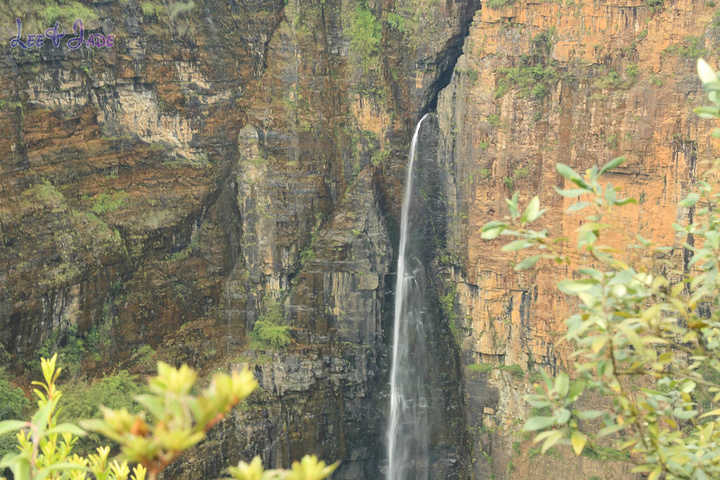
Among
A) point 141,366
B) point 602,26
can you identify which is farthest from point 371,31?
point 141,366

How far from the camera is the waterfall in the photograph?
14.8 m

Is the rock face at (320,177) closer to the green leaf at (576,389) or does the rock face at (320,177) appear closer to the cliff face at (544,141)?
the cliff face at (544,141)

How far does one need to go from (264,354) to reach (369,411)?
232cm

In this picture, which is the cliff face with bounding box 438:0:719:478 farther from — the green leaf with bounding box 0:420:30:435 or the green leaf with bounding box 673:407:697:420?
the green leaf with bounding box 0:420:30:435

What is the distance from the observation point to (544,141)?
13.5 metres

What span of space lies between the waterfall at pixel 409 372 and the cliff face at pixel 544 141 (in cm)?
77

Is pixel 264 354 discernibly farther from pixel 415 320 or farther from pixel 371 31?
pixel 371 31

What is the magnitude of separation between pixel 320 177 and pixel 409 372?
4162 mm

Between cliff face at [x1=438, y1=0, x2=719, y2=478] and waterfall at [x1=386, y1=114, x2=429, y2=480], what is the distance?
774 millimetres

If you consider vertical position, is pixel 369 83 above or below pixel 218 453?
above

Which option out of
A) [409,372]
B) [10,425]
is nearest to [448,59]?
[409,372]

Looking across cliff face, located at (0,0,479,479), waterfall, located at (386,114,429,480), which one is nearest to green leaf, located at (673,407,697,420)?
cliff face, located at (0,0,479,479)

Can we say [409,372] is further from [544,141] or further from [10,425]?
[10,425]

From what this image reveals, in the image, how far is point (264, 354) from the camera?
14320mm
